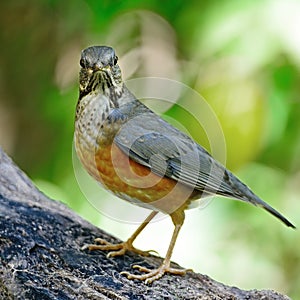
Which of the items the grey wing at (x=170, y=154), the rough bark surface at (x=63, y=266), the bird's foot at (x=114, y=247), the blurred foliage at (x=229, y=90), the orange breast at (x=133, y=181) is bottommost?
the rough bark surface at (x=63, y=266)

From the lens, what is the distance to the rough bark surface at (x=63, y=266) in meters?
3.55

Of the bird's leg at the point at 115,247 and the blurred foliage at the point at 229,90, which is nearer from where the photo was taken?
the bird's leg at the point at 115,247

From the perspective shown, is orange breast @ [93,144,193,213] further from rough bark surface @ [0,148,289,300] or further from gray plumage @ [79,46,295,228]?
rough bark surface @ [0,148,289,300]

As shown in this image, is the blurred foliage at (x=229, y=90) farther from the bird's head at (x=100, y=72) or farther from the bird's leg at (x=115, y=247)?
the bird's head at (x=100, y=72)

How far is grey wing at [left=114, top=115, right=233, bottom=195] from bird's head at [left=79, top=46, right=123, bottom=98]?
0.67 feet

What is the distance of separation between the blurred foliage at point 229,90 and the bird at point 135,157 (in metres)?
0.92

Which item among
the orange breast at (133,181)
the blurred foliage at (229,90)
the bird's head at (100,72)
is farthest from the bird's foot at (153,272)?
the blurred foliage at (229,90)

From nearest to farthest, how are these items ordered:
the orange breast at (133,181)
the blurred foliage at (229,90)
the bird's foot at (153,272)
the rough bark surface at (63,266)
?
1. the rough bark surface at (63,266)
2. the bird's foot at (153,272)
3. the orange breast at (133,181)
4. the blurred foliage at (229,90)

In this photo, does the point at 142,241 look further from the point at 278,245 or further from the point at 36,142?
the point at 36,142

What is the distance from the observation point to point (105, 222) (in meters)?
5.06

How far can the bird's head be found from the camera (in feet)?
13.2

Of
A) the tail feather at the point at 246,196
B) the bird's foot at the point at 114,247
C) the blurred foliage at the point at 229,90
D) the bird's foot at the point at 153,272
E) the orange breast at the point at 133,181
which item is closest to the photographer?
the bird's foot at the point at 153,272

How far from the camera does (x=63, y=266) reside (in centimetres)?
377

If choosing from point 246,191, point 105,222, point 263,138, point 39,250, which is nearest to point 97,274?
point 39,250
